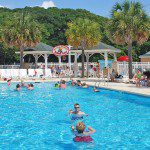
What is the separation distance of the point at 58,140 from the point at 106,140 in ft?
4.74

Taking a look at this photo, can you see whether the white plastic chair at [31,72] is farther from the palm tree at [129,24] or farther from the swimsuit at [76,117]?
the swimsuit at [76,117]

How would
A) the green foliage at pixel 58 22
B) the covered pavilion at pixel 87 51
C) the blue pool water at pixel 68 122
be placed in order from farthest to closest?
1. the green foliage at pixel 58 22
2. the covered pavilion at pixel 87 51
3. the blue pool water at pixel 68 122

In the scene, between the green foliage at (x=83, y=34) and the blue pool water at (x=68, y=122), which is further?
the green foliage at (x=83, y=34)

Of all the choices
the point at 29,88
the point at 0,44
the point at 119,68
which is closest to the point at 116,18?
the point at 119,68

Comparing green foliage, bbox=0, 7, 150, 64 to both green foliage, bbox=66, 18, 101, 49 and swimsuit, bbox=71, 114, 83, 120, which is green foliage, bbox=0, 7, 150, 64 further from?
swimsuit, bbox=71, 114, 83, 120

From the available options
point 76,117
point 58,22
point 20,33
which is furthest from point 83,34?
point 58,22

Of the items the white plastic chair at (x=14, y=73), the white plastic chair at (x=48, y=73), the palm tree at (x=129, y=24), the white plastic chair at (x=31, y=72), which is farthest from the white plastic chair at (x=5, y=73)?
the palm tree at (x=129, y=24)

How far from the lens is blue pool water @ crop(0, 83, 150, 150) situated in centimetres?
980

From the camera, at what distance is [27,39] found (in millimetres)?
41719

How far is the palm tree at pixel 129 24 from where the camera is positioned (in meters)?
29.3

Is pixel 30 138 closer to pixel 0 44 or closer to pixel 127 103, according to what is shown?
pixel 127 103

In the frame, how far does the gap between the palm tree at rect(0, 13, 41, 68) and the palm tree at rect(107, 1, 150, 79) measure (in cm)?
1441

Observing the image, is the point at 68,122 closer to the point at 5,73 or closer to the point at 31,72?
the point at 5,73

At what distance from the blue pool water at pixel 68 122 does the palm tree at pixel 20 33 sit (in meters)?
20.6
